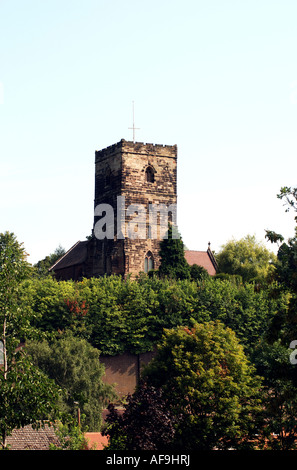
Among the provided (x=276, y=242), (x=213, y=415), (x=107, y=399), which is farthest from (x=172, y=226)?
(x=276, y=242)

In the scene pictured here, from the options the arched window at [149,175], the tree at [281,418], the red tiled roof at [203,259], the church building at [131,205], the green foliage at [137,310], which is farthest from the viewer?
the red tiled roof at [203,259]

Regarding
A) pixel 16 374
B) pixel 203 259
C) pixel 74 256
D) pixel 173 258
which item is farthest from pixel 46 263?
pixel 16 374

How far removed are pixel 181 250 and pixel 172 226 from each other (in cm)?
248

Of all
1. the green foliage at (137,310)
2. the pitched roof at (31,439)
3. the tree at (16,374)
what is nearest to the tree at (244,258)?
the green foliage at (137,310)

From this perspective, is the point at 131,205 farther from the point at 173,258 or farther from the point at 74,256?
the point at 74,256

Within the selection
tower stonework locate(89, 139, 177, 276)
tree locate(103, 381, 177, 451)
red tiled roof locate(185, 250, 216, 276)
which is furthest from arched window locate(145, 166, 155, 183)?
tree locate(103, 381, 177, 451)

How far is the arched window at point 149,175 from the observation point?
267ft

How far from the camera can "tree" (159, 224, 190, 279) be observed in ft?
259

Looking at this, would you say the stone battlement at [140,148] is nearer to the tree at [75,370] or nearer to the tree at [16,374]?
the tree at [75,370]

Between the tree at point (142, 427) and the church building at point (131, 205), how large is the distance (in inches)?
1532

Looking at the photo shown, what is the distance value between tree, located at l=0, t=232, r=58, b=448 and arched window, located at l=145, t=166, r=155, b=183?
1980 inches

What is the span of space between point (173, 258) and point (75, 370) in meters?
23.1

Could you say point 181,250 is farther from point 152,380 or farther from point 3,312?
point 3,312

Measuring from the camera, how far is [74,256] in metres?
92.8
